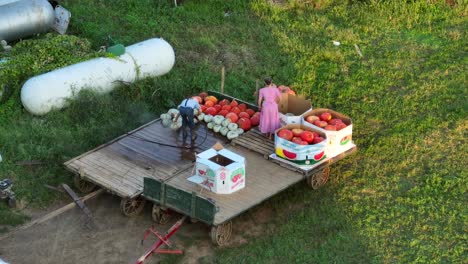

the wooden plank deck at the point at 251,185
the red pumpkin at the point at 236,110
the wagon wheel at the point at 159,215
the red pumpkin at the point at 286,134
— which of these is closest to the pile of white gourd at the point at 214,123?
the red pumpkin at the point at 236,110

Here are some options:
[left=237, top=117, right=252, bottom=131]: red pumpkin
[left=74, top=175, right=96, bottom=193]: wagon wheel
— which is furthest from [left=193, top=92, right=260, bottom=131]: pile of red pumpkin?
[left=74, top=175, right=96, bottom=193]: wagon wheel

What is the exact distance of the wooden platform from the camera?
1405 cm

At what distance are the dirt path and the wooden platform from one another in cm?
121

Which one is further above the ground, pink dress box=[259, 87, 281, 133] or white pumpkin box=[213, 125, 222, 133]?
pink dress box=[259, 87, 281, 133]

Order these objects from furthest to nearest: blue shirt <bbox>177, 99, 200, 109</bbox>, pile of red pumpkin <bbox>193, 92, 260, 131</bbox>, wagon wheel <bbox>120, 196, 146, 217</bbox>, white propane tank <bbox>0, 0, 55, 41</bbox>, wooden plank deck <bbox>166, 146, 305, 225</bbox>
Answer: white propane tank <bbox>0, 0, 55, 41</bbox>, pile of red pumpkin <bbox>193, 92, 260, 131</bbox>, blue shirt <bbox>177, 99, 200, 109</bbox>, wagon wheel <bbox>120, 196, 146, 217</bbox>, wooden plank deck <bbox>166, 146, 305, 225</bbox>

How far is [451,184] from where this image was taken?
14008 millimetres

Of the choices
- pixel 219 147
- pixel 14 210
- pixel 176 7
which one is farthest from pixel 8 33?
pixel 219 147

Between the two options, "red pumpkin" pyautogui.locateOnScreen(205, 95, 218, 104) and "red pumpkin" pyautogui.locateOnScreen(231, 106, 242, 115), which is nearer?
"red pumpkin" pyautogui.locateOnScreen(231, 106, 242, 115)

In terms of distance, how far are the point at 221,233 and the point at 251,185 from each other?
1.16m

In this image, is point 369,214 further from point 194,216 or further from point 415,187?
point 194,216

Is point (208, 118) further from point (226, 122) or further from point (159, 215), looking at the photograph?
point (159, 215)

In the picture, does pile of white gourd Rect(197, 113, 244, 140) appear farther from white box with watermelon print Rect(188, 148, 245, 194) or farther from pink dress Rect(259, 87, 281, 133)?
white box with watermelon print Rect(188, 148, 245, 194)

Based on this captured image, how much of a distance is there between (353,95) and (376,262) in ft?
20.3

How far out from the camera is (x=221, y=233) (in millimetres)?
12266
